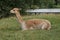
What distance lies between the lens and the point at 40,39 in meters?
8.84

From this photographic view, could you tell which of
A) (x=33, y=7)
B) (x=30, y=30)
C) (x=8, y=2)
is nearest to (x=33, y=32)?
(x=30, y=30)

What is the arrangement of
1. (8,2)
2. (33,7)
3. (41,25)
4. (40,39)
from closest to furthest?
(40,39) → (41,25) → (8,2) → (33,7)

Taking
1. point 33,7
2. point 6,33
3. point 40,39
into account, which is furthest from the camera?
point 33,7

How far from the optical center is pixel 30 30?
1031 centimetres

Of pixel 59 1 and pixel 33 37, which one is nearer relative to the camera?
pixel 33 37

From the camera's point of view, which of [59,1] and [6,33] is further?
[59,1]

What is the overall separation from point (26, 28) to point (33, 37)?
130cm

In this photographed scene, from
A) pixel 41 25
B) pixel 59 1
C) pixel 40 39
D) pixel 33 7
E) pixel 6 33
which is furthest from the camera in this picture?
pixel 59 1

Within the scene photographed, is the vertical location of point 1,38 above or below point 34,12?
above

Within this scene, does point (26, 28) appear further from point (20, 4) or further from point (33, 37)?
point (20, 4)

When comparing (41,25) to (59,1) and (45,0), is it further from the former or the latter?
(59,1)

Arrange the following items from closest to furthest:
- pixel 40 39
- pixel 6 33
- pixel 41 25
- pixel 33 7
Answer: pixel 40 39 → pixel 6 33 → pixel 41 25 → pixel 33 7

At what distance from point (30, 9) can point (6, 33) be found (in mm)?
10142

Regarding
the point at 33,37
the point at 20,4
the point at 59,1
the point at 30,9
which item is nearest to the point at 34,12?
the point at 30,9
